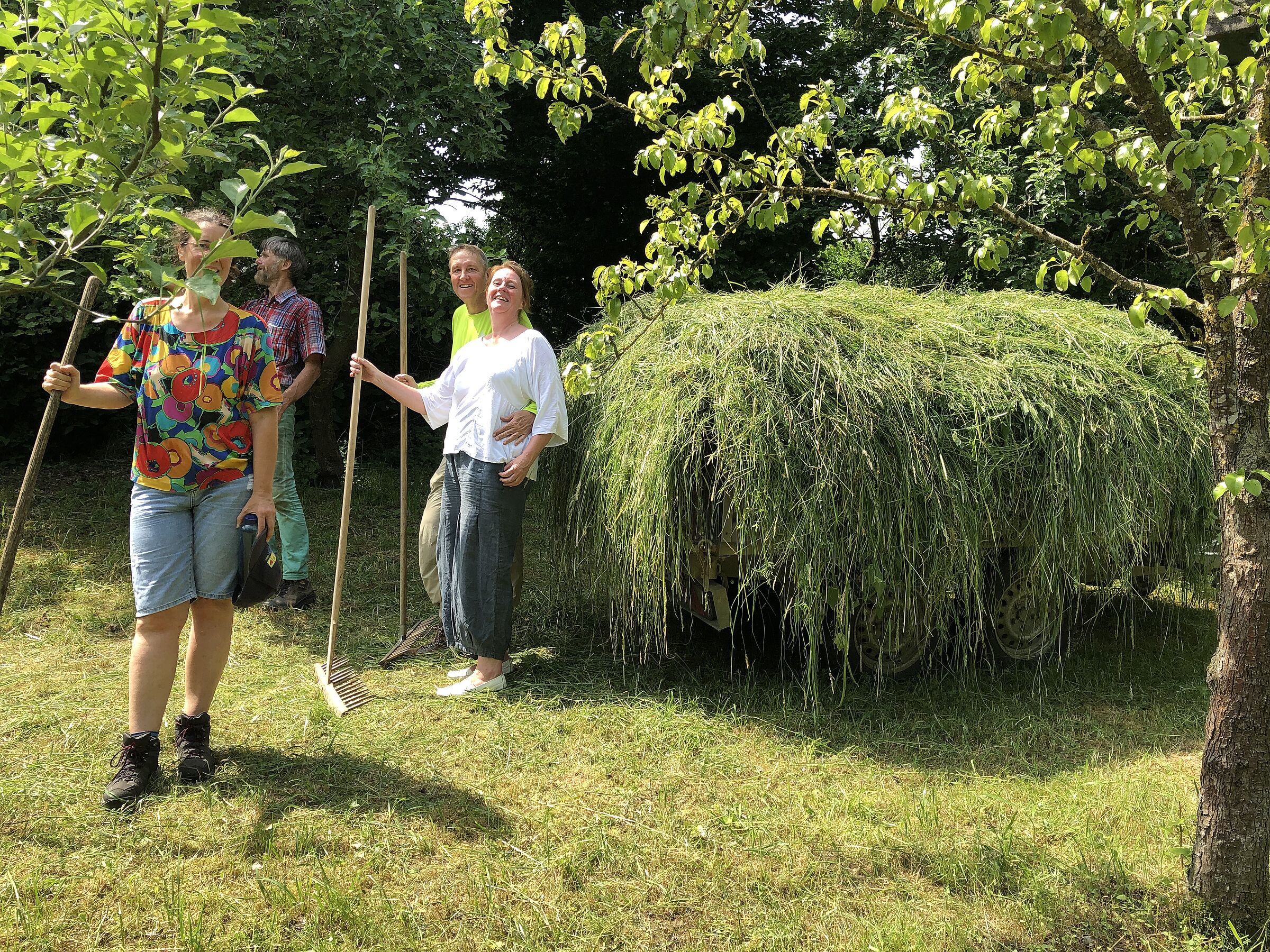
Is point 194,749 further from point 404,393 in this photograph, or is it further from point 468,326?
point 468,326

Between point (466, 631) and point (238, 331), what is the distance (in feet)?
5.50

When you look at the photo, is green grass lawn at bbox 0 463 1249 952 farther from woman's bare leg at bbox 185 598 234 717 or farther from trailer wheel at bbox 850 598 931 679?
woman's bare leg at bbox 185 598 234 717

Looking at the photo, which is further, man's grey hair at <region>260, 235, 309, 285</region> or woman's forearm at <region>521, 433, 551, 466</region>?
man's grey hair at <region>260, 235, 309, 285</region>

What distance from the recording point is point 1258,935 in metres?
2.44

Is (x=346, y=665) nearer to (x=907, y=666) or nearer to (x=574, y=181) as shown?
(x=907, y=666)

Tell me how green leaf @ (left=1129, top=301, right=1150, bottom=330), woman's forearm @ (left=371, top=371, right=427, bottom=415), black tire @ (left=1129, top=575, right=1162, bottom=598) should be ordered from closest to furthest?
green leaf @ (left=1129, top=301, right=1150, bottom=330) → woman's forearm @ (left=371, top=371, right=427, bottom=415) → black tire @ (left=1129, top=575, right=1162, bottom=598)

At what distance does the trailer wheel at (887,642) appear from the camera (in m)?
3.96

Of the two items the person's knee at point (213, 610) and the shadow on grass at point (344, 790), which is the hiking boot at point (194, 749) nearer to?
the shadow on grass at point (344, 790)

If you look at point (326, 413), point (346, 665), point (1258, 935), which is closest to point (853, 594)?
point (1258, 935)

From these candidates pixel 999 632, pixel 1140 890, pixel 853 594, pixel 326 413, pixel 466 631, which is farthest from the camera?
pixel 326 413

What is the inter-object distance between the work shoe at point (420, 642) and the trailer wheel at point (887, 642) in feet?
6.73

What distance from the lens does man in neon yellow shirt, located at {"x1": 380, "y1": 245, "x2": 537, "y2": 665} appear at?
457cm

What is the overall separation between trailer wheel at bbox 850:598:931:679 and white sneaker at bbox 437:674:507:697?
1.62 meters

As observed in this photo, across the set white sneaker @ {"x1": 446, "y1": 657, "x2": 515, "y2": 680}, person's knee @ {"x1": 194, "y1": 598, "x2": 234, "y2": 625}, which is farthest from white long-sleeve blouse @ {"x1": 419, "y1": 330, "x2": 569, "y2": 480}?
person's knee @ {"x1": 194, "y1": 598, "x2": 234, "y2": 625}
